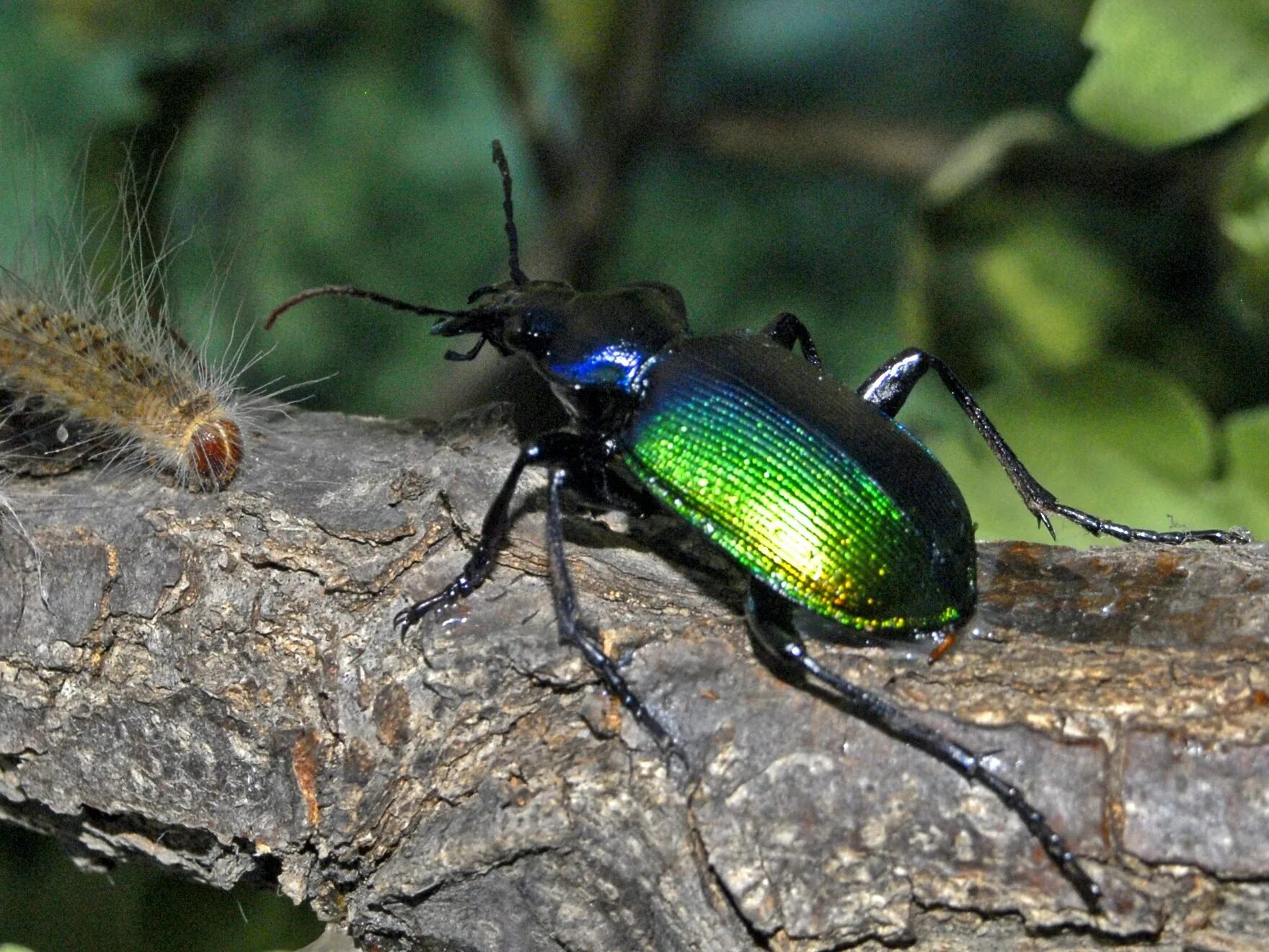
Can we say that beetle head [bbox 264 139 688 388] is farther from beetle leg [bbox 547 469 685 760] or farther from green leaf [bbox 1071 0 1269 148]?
green leaf [bbox 1071 0 1269 148]

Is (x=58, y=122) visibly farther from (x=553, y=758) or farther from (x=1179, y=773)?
(x=1179, y=773)

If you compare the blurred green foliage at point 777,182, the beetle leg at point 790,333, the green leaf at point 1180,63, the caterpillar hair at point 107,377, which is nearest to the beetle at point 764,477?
the beetle leg at point 790,333

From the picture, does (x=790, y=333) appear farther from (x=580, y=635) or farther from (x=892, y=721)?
(x=892, y=721)

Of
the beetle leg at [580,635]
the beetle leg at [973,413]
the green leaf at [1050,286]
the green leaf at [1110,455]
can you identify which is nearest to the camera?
the beetle leg at [580,635]

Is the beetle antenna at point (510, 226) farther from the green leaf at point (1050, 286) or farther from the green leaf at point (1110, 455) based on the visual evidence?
the green leaf at point (1050, 286)

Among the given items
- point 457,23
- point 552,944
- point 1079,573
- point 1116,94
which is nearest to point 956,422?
point 1116,94
